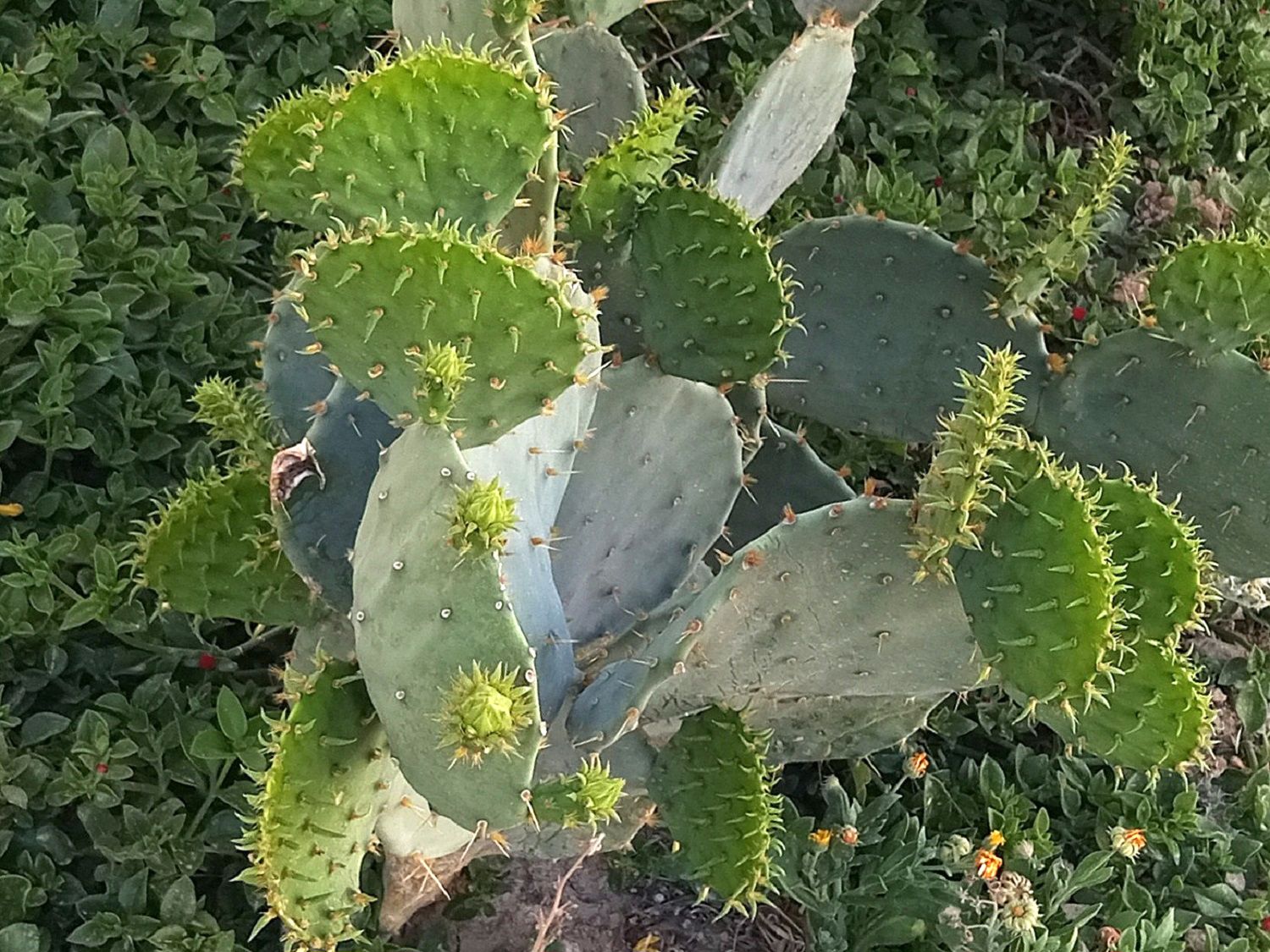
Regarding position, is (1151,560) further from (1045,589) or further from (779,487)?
(779,487)

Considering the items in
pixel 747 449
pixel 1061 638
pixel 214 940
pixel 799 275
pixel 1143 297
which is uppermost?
pixel 1061 638

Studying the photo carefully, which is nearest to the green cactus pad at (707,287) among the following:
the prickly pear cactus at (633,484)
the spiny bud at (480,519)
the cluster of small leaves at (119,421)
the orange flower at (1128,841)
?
the prickly pear cactus at (633,484)

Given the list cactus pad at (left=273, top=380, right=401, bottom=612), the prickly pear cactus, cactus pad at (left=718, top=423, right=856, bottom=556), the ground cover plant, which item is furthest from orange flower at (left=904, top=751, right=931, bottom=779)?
cactus pad at (left=273, top=380, right=401, bottom=612)

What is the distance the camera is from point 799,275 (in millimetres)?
1633

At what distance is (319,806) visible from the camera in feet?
3.59

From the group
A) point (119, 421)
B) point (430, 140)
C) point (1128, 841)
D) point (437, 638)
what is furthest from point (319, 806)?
point (1128, 841)

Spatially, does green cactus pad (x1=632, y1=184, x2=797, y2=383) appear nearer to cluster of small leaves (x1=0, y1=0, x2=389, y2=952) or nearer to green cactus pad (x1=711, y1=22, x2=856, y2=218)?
green cactus pad (x1=711, y1=22, x2=856, y2=218)

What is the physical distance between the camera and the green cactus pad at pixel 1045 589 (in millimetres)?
930

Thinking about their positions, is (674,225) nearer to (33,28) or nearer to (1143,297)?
(33,28)

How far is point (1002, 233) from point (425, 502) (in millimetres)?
1746

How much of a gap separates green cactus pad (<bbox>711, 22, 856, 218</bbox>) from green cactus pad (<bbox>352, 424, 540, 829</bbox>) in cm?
68

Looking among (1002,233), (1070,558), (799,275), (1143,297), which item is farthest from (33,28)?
(1143,297)

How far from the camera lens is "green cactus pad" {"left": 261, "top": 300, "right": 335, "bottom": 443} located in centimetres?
136

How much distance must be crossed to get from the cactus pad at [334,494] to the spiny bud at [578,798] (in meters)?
0.34
